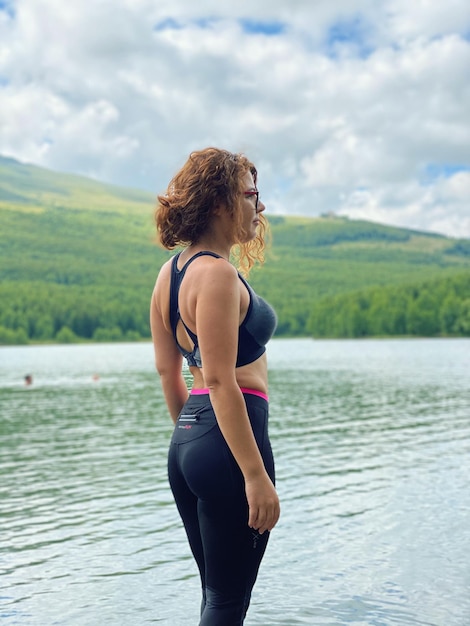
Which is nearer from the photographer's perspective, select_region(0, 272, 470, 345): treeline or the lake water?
the lake water

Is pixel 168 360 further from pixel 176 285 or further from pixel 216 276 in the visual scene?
pixel 216 276

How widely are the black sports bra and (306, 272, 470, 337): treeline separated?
157m

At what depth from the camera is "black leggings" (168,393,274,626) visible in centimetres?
420

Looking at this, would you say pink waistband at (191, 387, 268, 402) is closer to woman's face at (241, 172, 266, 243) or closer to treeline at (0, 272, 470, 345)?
woman's face at (241, 172, 266, 243)

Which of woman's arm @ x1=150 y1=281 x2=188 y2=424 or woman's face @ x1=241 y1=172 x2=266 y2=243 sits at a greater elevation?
woman's face @ x1=241 y1=172 x2=266 y2=243

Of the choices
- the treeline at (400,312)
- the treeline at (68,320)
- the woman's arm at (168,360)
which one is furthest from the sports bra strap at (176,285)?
the treeline at (68,320)

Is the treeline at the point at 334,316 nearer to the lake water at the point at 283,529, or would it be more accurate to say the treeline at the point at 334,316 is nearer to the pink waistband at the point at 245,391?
the lake water at the point at 283,529

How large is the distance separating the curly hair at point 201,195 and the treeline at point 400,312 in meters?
156

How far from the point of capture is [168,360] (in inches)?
191

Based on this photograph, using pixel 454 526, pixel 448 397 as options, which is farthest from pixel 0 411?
pixel 454 526

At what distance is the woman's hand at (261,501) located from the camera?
4.09 metres

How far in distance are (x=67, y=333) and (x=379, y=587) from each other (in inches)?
7135

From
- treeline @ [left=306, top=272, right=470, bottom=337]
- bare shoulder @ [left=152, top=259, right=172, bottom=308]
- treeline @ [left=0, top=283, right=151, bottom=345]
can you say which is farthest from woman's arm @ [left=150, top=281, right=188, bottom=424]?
treeline @ [left=0, top=283, right=151, bottom=345]

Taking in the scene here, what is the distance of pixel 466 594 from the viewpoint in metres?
8.76
